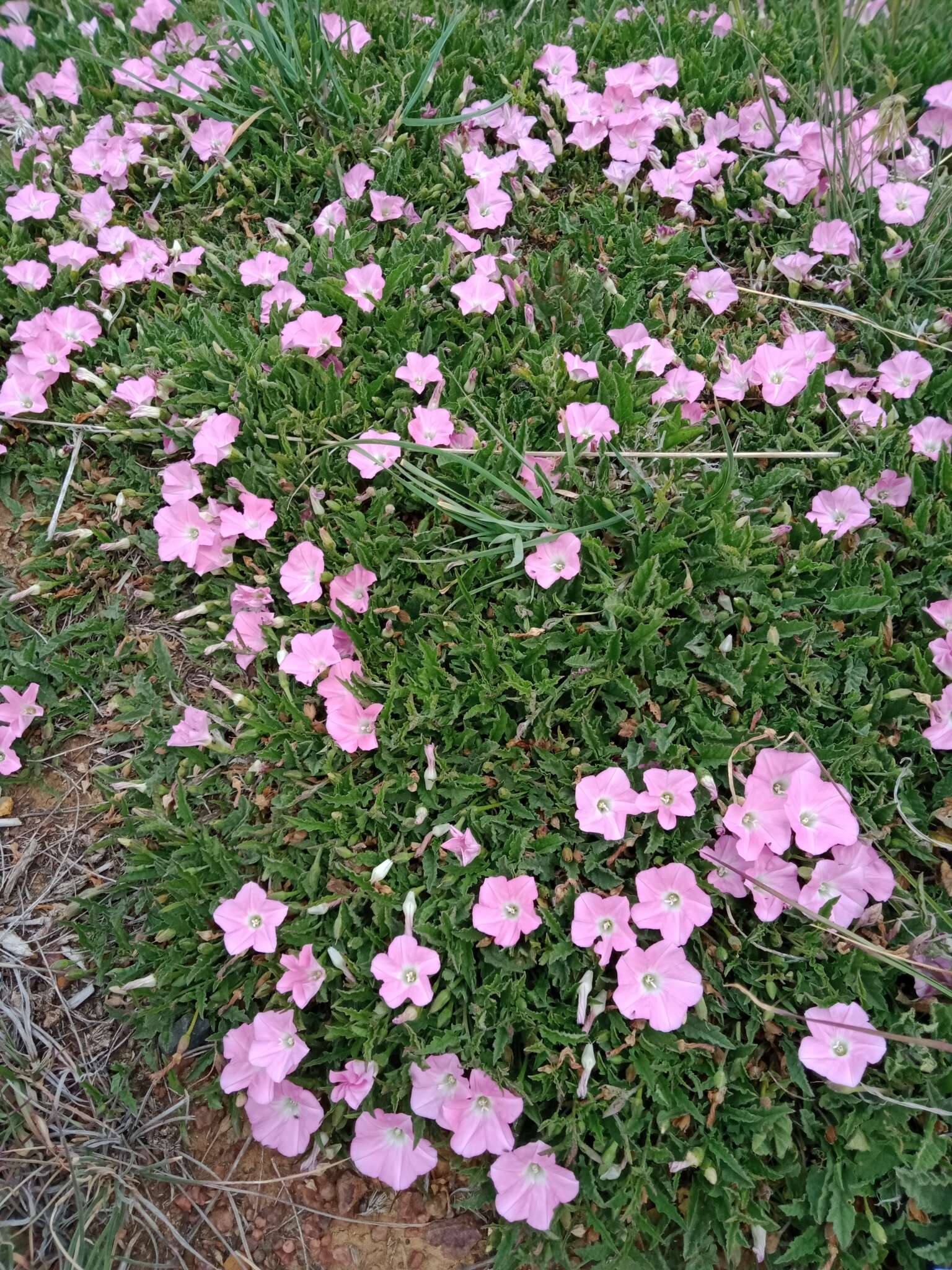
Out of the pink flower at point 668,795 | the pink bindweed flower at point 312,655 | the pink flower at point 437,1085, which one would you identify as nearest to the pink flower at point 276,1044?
the pink flower at point 437,1085

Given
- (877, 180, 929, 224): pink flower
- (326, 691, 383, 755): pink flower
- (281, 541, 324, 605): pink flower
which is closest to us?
(326, 691, 383, 755): pink flower

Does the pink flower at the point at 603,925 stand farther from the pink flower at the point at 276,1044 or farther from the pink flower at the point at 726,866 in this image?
the pink flower at the point at 276,1044

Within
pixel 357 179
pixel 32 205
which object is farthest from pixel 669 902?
pixel 32 205

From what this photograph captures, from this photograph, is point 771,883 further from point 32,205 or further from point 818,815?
point 32,205

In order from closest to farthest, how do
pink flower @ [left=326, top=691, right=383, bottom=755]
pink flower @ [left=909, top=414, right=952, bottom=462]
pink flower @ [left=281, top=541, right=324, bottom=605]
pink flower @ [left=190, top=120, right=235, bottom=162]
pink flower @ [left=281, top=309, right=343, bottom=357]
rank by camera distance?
pink flower @ [left=326, top=691, right=383, bottom=755] < pink flower @ [left=281, top=541, right=324, bottom=605] < pink flower @ [left=909, top=414, right=952, bottom=462] < pink flower @ [left=281, top=309, right=343, bottom=357] < pink flower @ [left=190, top=120, right=235, bottom=162]

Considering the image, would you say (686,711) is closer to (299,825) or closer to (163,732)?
(299,825)

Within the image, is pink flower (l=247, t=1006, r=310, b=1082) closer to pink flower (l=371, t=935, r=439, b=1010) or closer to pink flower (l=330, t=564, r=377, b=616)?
pink flower (l=371, t=935, r=439, b=1010)

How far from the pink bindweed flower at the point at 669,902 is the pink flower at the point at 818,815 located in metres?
0.27

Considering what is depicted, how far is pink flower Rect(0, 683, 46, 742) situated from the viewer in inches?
93.7

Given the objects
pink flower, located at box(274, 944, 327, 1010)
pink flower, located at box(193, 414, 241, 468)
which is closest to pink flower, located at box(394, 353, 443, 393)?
pink flower, located at box(193, 414, 241, 468)

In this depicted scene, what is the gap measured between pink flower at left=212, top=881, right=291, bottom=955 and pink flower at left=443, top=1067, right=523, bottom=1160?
548mm

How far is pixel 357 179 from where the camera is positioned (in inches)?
115

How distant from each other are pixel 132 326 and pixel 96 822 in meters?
1.63

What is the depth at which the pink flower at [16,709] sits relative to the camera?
2381 mm
